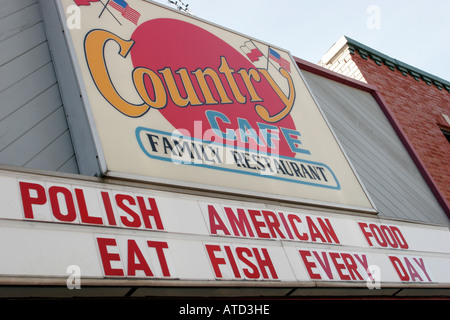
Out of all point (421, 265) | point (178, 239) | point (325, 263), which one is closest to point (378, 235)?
point (421, 265)

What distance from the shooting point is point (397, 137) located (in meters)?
8.37

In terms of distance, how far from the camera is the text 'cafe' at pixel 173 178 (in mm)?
3018

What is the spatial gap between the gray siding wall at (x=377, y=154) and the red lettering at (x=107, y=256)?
166 inches

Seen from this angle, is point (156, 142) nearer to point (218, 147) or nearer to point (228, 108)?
point (218, 147)

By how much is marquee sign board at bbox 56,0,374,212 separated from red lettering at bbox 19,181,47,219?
56 centimetres

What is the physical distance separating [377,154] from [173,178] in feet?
14.9

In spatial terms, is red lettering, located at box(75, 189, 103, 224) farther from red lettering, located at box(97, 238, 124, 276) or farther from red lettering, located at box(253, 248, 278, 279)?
red lettering, located at box(253, 248, 278, 279)

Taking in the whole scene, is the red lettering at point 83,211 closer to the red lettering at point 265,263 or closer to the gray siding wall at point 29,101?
the gray siding wall at point 29,101

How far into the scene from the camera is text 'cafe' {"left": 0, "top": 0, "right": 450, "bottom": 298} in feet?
9.90

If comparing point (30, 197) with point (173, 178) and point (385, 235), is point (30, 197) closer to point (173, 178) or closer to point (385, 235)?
point (173, 178)

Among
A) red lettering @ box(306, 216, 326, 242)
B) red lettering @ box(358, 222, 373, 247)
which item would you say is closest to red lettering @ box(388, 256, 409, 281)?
red lettering @ box(358, 222, 373, 247)

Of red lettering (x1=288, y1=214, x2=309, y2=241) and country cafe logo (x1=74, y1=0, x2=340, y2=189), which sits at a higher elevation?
country cafe logo (x1=74, y1=0, x2=340, y2=189)

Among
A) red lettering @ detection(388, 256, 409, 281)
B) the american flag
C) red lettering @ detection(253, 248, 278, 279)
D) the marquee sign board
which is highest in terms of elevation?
the american flag

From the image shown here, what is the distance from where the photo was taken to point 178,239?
346cm
